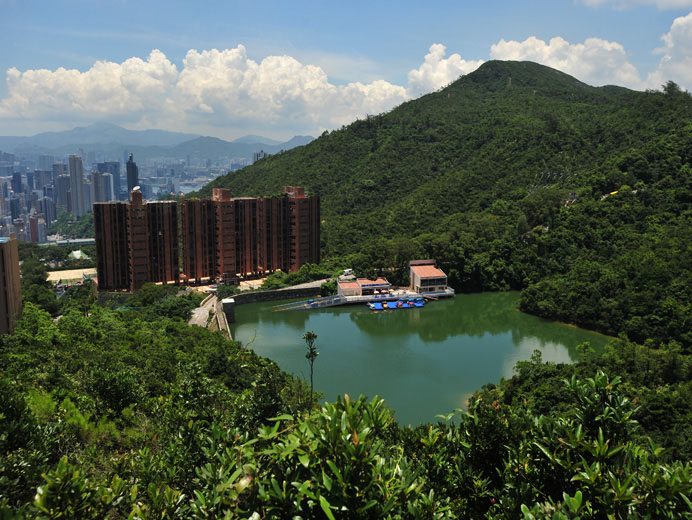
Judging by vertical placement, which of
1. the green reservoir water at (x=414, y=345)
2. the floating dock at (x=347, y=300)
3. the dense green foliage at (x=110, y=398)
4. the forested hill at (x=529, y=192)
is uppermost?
the forested hill at (x=529, y=192)

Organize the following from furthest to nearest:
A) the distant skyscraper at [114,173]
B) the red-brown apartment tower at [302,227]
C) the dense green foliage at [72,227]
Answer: the distant skyscraper at [114,173], the dense green foliage at [72,227], the red-brown apartment tower at [302,227]

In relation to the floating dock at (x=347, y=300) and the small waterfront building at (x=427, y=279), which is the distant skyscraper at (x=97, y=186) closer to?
the floating dock at (x=347, y=300)

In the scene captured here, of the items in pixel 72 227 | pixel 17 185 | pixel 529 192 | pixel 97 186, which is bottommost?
pixel 72 227

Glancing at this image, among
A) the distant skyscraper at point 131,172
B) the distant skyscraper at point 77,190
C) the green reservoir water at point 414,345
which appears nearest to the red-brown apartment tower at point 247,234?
the green reservoir water at point 414,345

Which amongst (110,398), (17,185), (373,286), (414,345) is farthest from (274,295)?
(17,185)

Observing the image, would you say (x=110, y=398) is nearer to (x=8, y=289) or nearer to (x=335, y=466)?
(x=335, y=466)

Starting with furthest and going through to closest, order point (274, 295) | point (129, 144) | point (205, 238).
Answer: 1. point (129, 144)
2. point (205, 238)
3. point (274, 295)

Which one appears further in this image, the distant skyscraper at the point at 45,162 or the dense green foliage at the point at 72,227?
the distant skyscraper at the point at 45,162

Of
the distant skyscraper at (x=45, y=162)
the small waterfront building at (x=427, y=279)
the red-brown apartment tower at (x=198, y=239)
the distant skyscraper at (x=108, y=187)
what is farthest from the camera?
the distant skyscraper at (x=45, y=162)
